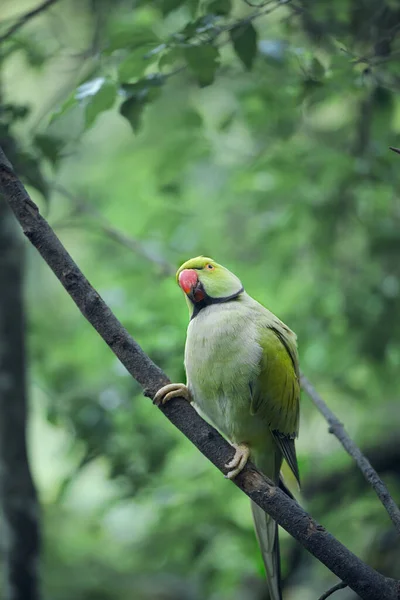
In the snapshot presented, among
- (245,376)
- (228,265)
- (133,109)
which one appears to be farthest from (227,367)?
(228,265)

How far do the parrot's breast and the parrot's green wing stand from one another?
4 centimetres

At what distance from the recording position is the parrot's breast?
2703mm

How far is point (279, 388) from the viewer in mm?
2754

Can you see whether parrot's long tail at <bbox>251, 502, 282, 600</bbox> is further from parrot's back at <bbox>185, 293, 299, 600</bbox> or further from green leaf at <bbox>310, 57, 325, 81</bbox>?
green leaf at <bbox>310, 57, 325, 81</bbox>

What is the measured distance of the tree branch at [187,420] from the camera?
6.86ft

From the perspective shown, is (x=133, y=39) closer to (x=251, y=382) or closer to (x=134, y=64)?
(x=134, y=64)

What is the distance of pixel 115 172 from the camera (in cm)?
665

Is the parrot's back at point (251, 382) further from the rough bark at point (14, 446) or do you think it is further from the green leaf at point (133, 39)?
the rough bark at point (14, 446)

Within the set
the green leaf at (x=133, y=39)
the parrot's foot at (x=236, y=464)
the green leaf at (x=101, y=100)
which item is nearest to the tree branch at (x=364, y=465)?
the parrot's foot at (x=236, y=464)

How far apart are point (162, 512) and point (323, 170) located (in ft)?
8.83

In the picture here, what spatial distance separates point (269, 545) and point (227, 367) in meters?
0.89

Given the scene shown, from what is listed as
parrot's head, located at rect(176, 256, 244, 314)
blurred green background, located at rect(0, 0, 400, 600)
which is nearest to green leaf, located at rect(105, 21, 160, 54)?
blurred green background, located at rect(0, 0, 400, 600)

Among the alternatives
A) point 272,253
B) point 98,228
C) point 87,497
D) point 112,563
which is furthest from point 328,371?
point 87,497

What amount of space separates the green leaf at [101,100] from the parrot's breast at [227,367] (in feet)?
3.47
